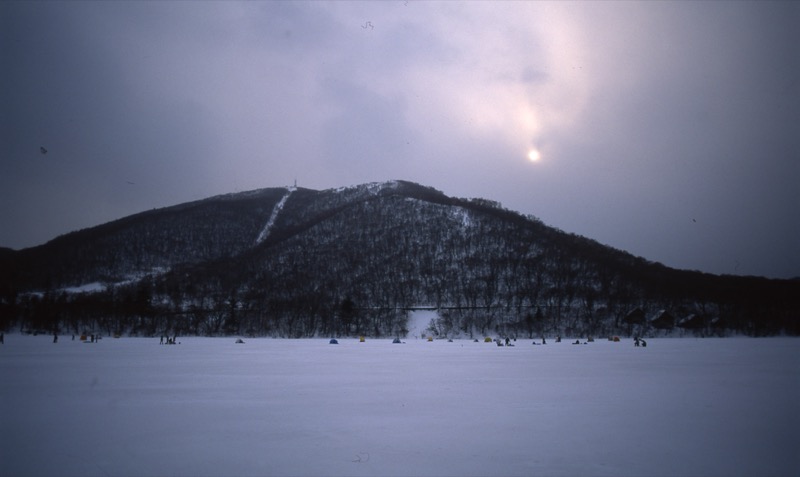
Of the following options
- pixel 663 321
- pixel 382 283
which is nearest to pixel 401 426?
pixel 663 321

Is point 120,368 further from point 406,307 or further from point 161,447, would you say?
point 406,307

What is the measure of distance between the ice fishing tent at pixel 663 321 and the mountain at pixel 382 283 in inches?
13.7

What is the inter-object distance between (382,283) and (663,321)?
6350 cm

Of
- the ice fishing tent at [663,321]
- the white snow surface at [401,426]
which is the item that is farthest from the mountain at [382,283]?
the white snow surface at [401,426]

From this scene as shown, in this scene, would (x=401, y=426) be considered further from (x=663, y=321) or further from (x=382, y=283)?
(x=382, y=283)

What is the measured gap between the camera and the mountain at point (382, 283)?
9519 cm

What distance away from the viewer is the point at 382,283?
123 metres

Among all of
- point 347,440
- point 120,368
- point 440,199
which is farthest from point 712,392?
point 440,199

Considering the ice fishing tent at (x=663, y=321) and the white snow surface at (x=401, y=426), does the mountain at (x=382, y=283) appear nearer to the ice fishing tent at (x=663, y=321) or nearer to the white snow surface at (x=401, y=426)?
the ice fishing tent at (x=663, y=321)

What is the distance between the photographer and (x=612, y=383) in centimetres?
1684

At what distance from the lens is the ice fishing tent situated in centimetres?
9088

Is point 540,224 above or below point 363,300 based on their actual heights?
above

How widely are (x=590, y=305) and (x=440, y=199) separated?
9180 centimetres

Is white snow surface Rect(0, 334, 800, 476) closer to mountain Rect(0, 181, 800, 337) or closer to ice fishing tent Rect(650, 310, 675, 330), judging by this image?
mountain Rect(0, 181, 800, 337)
